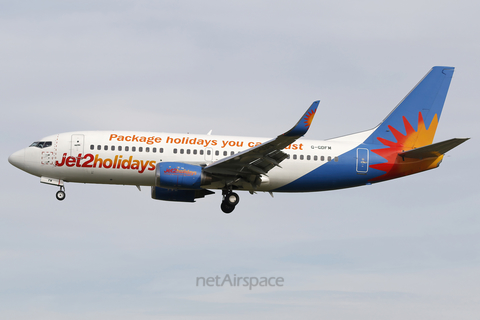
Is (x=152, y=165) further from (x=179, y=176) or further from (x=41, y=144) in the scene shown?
(x=41, y=144)

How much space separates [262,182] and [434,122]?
11.9m

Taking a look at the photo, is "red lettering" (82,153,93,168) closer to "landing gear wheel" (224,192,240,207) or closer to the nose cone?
the nose cone

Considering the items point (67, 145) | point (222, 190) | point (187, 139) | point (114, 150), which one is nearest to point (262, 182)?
point (222, 190)

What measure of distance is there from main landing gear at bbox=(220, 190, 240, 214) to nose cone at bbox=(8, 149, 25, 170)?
37.7ft

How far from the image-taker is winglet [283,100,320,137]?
1089 inches

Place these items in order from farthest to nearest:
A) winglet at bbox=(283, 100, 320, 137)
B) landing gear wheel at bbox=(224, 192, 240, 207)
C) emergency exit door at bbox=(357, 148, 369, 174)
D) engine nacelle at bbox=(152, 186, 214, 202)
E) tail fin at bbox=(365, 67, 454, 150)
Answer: tail fin at bbox=(365, 67, 454, 150)
engine nacelle at bbox=(152, 186, 214, 202)
emergency exit door at bbox=(357, 148, 369, 174)
landing gear wheel at bbox=(224, 192, 240, 207)
winglet at bbox=(283, 100, 320, 137)

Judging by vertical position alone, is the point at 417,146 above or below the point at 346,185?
above

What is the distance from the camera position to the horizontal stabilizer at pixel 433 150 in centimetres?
3285

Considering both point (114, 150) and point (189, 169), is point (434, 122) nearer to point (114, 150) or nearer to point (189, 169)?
point (189, 169)

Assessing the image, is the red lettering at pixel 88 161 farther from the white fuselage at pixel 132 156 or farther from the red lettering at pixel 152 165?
the red lettering at pixel 152 165

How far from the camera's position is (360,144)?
3591 cm

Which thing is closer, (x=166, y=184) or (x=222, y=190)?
(x=166, y=184)

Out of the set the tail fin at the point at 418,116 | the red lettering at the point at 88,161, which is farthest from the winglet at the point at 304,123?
the red lettering at the point at 88,161

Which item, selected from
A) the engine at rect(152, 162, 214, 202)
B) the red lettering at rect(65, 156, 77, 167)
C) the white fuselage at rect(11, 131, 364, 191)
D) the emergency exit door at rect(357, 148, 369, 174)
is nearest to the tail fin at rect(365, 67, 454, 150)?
the emergency exit door at rect(357, 148, 369, 174)
